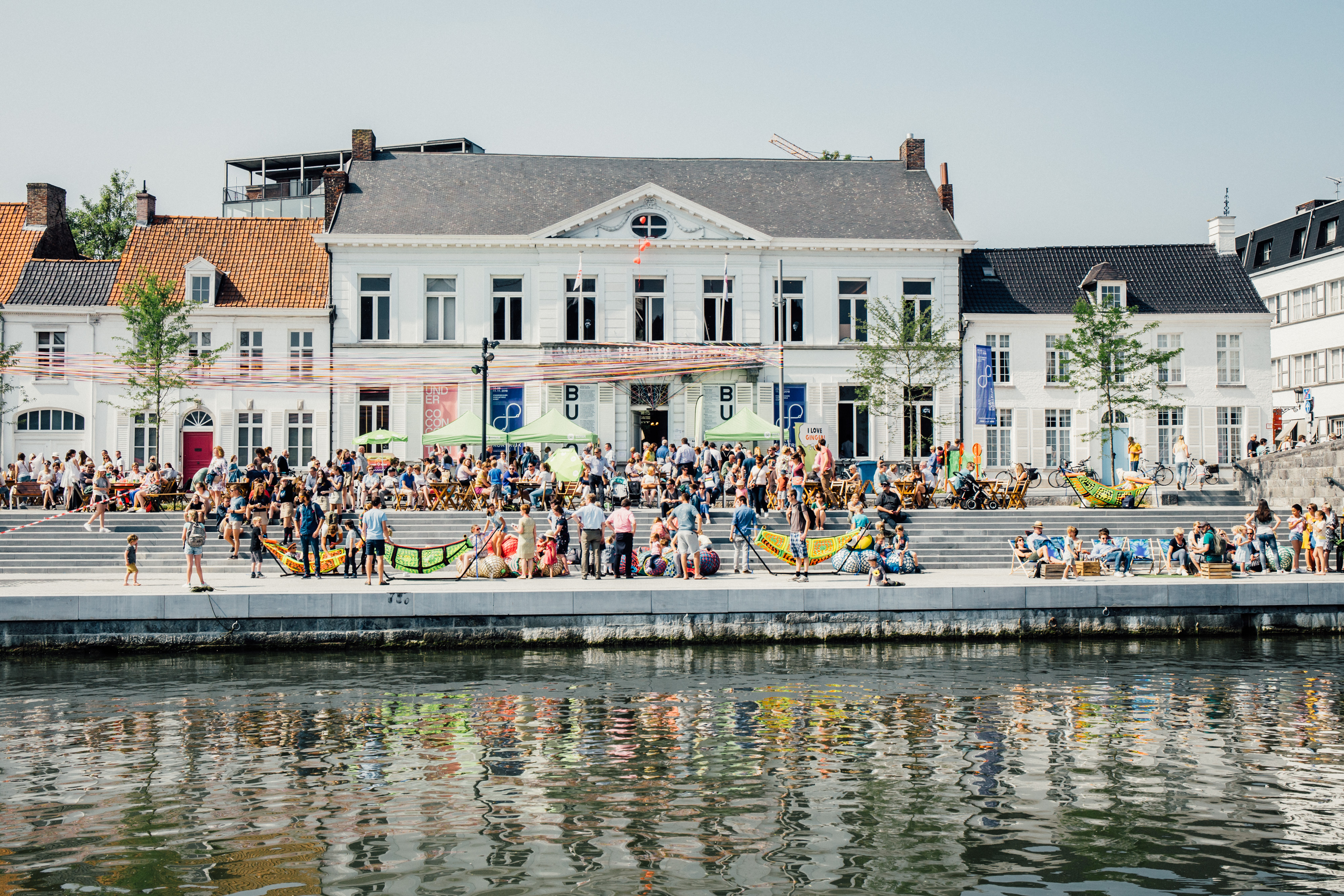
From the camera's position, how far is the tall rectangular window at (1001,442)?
1535 inches

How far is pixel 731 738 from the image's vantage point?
39.7ft

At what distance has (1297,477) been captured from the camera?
93.7 ft

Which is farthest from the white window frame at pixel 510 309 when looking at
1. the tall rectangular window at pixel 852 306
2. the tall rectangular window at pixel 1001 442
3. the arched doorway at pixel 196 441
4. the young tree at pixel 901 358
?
the tall rectangular window at pixel 1001 442

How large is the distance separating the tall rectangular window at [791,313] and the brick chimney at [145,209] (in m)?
21.4

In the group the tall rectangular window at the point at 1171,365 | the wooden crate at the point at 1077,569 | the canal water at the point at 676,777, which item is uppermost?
the tall rectangular window at the point at 1171,365

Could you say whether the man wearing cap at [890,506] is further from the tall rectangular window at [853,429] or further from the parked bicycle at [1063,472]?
the tall rectangular window at [853,429]

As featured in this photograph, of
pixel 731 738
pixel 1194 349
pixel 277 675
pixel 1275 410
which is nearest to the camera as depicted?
pixel 731 738

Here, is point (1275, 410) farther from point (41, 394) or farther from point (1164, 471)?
point (41, 394)

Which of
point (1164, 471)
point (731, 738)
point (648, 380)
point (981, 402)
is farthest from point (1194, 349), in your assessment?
point (731, 738)

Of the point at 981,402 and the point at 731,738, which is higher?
the point at 981,402

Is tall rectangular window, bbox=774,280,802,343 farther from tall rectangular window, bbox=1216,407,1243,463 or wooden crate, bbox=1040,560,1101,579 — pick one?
wooden crate, bbox=1040,560,1101,579

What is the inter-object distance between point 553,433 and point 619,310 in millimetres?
9683

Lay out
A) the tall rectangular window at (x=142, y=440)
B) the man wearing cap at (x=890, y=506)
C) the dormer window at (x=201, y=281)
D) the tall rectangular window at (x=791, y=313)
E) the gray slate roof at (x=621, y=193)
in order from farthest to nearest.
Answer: the gray slate roof at (x=621, y=193) → the tall rectangular window at (x=791, y=313) → the dormer window at (x=201, y=281) → the tall rectangular window at (x=142, y=440) → the man wearing cap at (x=890, y=506)

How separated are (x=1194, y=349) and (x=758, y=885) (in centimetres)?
3695
